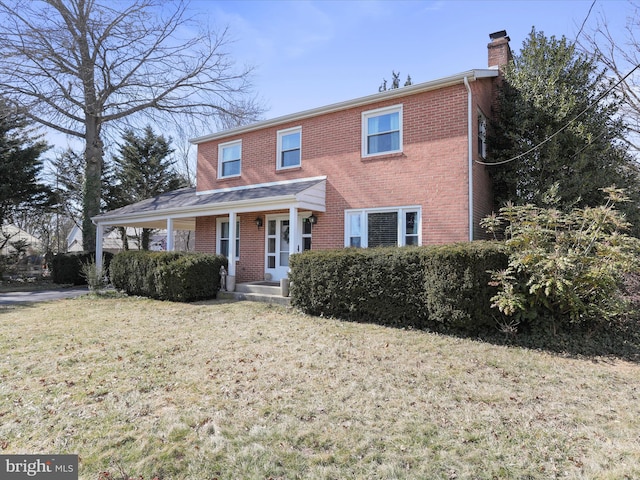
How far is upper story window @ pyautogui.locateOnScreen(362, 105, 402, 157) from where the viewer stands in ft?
34.4

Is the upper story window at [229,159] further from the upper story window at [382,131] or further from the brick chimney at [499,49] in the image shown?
the brick chimney at [499,49]

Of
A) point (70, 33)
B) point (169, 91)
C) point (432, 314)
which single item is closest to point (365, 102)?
point (432, 314)

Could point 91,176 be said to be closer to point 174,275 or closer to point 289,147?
point 174,275

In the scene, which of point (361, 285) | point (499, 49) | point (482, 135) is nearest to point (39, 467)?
point (361, 285)

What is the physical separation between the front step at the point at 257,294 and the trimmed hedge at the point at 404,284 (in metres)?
1.23

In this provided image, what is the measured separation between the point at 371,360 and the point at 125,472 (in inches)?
139

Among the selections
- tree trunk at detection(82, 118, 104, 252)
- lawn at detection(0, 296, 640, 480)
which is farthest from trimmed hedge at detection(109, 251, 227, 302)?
tree trunk at detection(82, 118, 104, 252)

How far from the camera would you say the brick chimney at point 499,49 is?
11.8 meters

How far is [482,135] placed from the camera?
10609mm

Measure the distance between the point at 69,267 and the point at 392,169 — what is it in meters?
16.4

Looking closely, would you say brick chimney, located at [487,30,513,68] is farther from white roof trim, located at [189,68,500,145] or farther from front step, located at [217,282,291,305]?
front step, located at [217,282,291,305]

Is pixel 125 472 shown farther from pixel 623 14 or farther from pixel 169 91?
pixel 169 91

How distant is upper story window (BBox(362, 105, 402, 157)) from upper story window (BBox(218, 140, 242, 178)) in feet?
17.5

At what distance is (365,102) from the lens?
1084 cm
